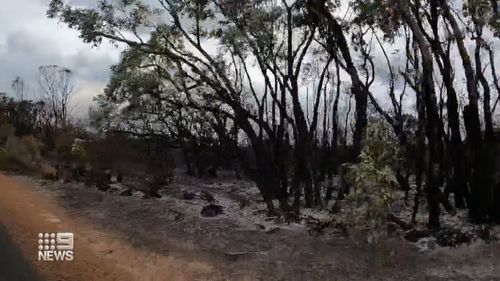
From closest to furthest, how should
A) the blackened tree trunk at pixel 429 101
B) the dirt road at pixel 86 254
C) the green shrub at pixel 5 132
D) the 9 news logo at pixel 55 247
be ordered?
1. the dirt road at pixel 86 254
2. the 9 news logo at pixel 55 247
3. the blackened tree trunk at pixel 429 101
4. the green shrub at pixel 5 132

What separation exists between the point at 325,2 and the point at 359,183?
7254 mm

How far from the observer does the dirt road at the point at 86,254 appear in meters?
9.20

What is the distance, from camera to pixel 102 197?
1661 centimetres

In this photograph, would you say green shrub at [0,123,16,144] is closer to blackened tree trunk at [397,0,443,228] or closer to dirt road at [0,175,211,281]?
dirt road at [0,175,211,281]

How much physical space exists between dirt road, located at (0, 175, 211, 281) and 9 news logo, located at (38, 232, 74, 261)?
98 millimetres

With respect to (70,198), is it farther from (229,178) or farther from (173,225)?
(229,178)

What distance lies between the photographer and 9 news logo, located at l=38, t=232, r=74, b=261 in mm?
9719

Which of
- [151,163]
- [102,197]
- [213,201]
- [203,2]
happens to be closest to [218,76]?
[203,2]

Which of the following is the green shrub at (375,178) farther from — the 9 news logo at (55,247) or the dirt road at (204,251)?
the 9 news logo at (55,247)

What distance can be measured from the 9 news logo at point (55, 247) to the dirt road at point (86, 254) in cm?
10

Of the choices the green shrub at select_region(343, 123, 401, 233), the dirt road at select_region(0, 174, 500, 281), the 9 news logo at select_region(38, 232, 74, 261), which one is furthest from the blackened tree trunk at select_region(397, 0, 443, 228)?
the 9 news logo at select_region(38, 232, 74, 261)

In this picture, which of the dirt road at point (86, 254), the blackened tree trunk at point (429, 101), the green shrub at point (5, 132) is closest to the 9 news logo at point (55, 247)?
the dirt road at point (86, 254)

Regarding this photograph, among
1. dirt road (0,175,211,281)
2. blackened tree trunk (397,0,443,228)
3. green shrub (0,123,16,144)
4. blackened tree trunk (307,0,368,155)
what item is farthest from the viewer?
green shrub (0,123,16,144)

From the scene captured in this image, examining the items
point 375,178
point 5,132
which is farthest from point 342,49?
point 5,132
